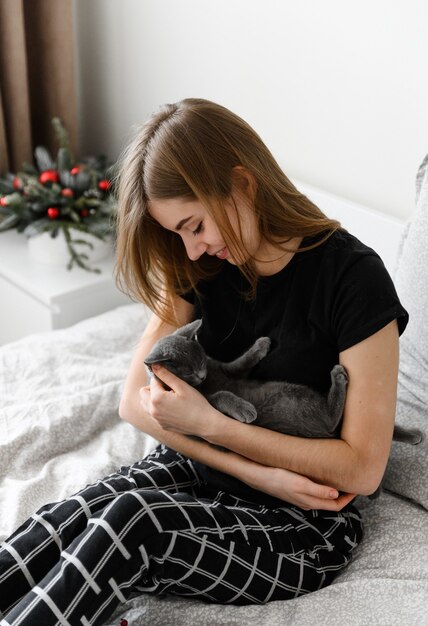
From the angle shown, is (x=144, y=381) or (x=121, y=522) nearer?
(x=121, y=522)

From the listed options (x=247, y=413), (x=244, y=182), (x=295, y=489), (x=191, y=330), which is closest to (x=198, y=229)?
(x=244, y=182)

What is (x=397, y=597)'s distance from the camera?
3.94 feet

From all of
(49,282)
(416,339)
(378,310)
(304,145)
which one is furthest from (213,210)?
(49,282)

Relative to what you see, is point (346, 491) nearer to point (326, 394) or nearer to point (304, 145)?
point (326, 394)

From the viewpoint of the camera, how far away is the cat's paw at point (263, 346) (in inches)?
52.6

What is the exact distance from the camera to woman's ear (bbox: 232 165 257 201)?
122cm

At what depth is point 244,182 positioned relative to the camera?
4.07ft

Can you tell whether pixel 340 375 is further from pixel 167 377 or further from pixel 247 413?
pixel 167 377

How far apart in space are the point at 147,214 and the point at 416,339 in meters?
0.62

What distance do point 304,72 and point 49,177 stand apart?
84 cm

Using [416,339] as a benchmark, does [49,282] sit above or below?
below

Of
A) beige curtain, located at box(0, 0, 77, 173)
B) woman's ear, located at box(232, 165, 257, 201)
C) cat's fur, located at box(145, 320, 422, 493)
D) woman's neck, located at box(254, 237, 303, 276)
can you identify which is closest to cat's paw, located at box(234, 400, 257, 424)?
cat's fur, located at box(145, 320, 422, 493)

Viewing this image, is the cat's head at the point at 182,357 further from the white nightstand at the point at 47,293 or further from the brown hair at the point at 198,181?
the white nightstand at the point at 47,293

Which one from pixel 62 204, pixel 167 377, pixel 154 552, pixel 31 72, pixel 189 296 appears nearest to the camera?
pixel 154 552
